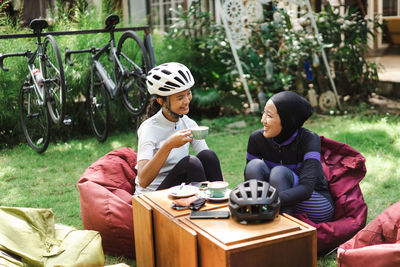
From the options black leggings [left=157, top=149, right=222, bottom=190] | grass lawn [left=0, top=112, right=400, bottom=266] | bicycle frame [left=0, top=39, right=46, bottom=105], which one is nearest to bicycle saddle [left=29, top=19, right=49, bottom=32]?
bicycle frame [left=0, top=39, right=46, bottom=105]

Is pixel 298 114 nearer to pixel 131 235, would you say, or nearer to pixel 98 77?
pixel 131 235

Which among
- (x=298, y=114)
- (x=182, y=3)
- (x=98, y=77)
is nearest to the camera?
(x=298, y=114)

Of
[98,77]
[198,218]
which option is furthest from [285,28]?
[198,218]

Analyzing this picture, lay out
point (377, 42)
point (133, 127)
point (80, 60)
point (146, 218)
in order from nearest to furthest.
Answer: point (146, 218)
point (80, 60)
point (133, 127)
point (377, 42)

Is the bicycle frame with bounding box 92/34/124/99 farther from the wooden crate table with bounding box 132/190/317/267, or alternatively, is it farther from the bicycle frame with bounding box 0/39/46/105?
the wooden crate table with bounding box 132/190/317/267

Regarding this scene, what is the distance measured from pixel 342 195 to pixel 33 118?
4.30 metres

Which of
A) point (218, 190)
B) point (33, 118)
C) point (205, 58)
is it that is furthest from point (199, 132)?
point (205, 58)

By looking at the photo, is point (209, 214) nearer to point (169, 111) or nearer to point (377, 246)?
point (377, 246)

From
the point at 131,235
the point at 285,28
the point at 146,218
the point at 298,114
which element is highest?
the point at 285,28

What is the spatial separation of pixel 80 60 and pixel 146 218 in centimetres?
443

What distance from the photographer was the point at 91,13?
746 cm

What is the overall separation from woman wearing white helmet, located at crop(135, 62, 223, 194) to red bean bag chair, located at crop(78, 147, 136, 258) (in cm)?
20

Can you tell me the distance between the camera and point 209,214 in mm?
2717

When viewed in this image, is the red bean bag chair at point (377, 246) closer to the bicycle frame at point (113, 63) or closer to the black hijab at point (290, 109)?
the black hijab at point (290, 109)
